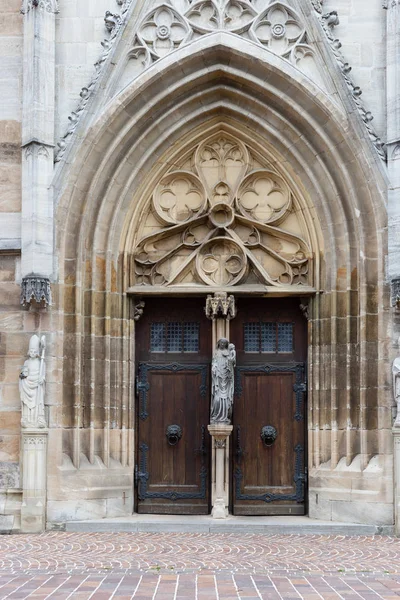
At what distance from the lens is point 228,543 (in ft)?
36.3

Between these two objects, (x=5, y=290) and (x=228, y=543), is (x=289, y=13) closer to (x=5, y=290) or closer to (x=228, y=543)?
(x=5, y=290)

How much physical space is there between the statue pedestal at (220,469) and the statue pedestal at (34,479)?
214 centimetres

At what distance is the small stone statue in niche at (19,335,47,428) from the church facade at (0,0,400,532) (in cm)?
2

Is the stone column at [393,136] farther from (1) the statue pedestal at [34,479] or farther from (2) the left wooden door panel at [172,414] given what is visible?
(1) the statue pedestal at [34,479]

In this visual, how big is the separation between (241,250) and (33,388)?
3.36 metres

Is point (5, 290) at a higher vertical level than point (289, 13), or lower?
lower

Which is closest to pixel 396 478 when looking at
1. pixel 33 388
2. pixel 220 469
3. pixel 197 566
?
pixel 220 469

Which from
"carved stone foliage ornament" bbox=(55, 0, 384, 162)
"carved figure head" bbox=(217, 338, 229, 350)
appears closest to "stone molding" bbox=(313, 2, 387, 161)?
"carved stone foliage ornament" bbox=(55, 0, 384, 162)

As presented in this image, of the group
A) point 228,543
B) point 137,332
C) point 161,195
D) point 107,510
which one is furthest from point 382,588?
point 161,195

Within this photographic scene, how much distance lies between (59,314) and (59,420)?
4.38 ft

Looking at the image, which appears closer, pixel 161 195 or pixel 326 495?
pixel 326 495

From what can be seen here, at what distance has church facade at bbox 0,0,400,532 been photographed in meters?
12.4

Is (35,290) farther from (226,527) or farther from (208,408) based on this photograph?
(226,527)

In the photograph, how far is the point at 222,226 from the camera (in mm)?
13422
